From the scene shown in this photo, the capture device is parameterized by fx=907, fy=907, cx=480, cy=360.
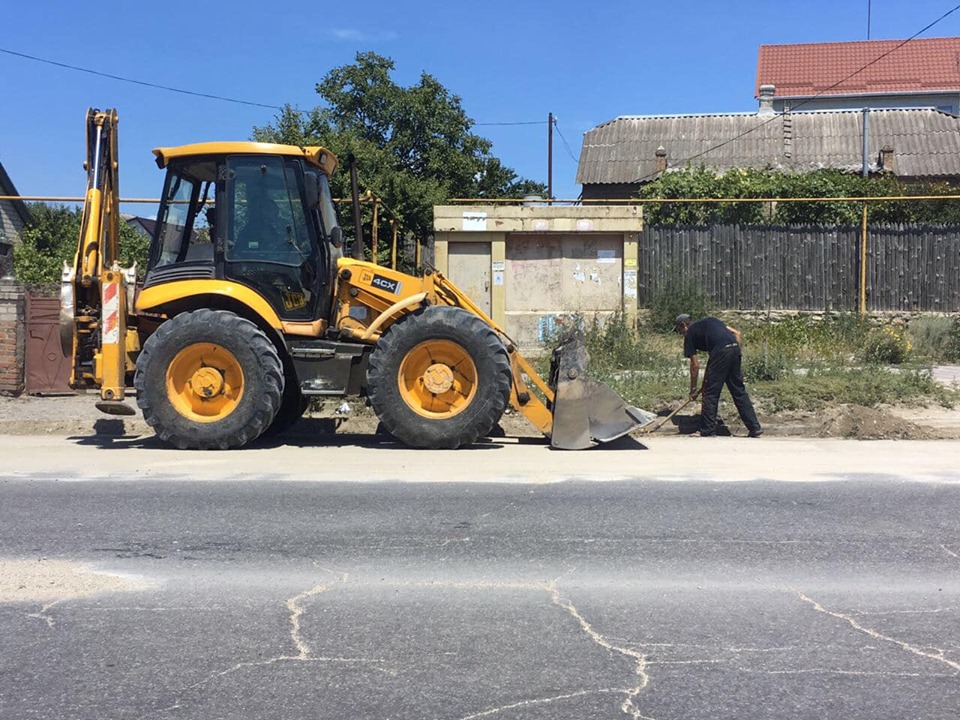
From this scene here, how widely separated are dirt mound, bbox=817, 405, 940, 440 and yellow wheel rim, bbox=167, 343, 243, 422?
661cm

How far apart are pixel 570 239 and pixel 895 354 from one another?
222 inches

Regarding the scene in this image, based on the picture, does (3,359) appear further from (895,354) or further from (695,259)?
(895,354)

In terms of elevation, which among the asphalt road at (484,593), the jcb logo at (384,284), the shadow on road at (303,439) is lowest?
the asphalt road at (484,593)

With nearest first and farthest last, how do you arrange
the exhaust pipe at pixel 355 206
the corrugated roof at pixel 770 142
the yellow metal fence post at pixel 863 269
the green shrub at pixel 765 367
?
1. the exhaust pipe at pixel 355 206
2. the green shrub at pixel 765 367
3. the yellow metal fence post at pixel 863 269
4. the corrugated roof at pixel 770 142

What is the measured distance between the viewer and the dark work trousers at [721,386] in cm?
1018

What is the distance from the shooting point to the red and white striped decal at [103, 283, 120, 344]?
9.08m

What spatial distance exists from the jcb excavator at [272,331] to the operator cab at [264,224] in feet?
0.05

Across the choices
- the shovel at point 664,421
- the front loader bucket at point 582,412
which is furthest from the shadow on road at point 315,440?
the shovel at point 664,421

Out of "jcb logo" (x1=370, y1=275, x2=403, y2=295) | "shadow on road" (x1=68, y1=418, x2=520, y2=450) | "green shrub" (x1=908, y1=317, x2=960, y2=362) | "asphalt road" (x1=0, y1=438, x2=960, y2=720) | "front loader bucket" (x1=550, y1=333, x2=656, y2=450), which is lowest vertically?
"asphalt road" (x1=0, y1=438, x2=960, y2=720)

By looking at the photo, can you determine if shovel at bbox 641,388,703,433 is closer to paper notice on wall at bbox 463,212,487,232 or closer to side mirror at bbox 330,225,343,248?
side mirror at bbox 330,225,343,248

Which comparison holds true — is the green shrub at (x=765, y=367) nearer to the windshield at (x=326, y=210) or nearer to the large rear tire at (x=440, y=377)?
the large rear tire at (x=440, y=377)

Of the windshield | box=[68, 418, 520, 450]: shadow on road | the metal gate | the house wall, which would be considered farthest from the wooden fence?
the metal gate

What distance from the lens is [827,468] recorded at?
26.8ft

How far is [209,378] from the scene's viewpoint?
8977mm
